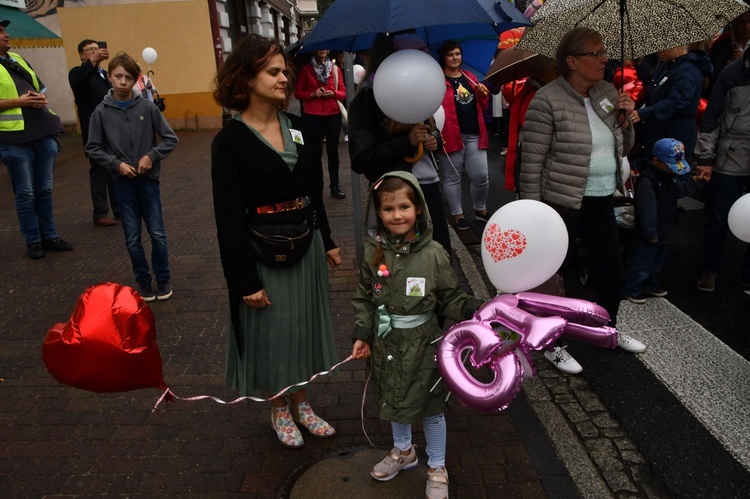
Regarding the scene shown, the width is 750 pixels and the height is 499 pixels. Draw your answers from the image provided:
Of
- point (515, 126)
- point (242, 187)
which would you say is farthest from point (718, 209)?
point (242, 187)

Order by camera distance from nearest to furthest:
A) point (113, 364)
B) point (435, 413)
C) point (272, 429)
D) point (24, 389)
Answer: point (113, 364) < point (435, 413) < point (272, 429) < point (24, 389)

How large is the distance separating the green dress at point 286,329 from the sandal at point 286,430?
0.15 metres

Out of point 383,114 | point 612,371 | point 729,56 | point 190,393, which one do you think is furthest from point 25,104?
point 729,56

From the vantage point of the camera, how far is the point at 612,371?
4117 mm

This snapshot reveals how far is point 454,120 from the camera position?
648cm

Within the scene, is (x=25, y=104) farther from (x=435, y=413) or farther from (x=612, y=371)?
(x=612, y=371)

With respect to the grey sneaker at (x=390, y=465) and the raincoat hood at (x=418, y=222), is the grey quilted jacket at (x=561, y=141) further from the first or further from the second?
the grey sneaker at (x=390, y=465)

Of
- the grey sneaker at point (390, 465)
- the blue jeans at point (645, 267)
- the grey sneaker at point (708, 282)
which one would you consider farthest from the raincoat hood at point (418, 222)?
the grey sneaker at point (708, 282)

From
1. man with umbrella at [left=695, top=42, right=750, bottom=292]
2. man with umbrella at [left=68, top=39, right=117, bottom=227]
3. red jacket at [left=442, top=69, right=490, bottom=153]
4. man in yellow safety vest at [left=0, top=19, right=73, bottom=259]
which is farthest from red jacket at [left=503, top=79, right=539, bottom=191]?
man in yellow safety vest at [left=0, top=19, right=73, bottom=259]

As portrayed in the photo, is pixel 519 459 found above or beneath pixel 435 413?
beneath

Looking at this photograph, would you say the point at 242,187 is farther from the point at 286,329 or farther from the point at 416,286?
the point at 416,286

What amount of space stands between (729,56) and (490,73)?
12.4 feet

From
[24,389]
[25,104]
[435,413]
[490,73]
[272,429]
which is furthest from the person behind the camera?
[25,104]

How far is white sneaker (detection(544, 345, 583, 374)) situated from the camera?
4070 mm
